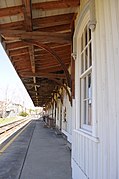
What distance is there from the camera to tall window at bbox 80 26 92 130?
393 cm

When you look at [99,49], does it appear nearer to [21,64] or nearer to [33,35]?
[33,35]

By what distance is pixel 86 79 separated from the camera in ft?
13.9

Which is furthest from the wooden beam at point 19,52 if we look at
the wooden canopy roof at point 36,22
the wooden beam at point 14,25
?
the wooden beam at point 14,25

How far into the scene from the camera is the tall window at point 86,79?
3.93m

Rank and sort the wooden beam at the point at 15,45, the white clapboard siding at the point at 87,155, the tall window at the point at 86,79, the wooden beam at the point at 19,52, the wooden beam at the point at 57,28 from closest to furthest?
the white clapboard siding at the point at 87,155
the tall window at the point at 86,79
the wooden beam at the point at 57,28
the wooden beam at the point at 15,45
the wooden beam at the point at 19,52

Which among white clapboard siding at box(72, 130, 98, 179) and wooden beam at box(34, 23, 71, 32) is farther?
wooden beam at box(34, 23, 71, 32)

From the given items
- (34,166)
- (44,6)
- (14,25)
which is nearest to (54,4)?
(44,6)

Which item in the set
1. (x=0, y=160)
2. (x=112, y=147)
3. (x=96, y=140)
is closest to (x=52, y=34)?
(x=96, y=140)

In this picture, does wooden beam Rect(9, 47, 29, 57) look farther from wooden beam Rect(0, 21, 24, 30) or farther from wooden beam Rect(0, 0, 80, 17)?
wooden beam Rect(0, 0, 80, 17)

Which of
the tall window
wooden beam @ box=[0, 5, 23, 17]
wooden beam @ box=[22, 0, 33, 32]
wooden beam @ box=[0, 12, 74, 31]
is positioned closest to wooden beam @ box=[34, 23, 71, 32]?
wooden beam @ box=[0, 12, 74, 31]

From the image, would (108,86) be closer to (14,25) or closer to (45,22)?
(45,22)

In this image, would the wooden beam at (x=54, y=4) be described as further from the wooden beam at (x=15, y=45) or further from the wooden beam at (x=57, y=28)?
the wooden beam at (x=15, y=45)

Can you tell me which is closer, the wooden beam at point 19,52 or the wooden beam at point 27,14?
the wooden beam at point 27,14

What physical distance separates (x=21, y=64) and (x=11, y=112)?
54.5 metres
